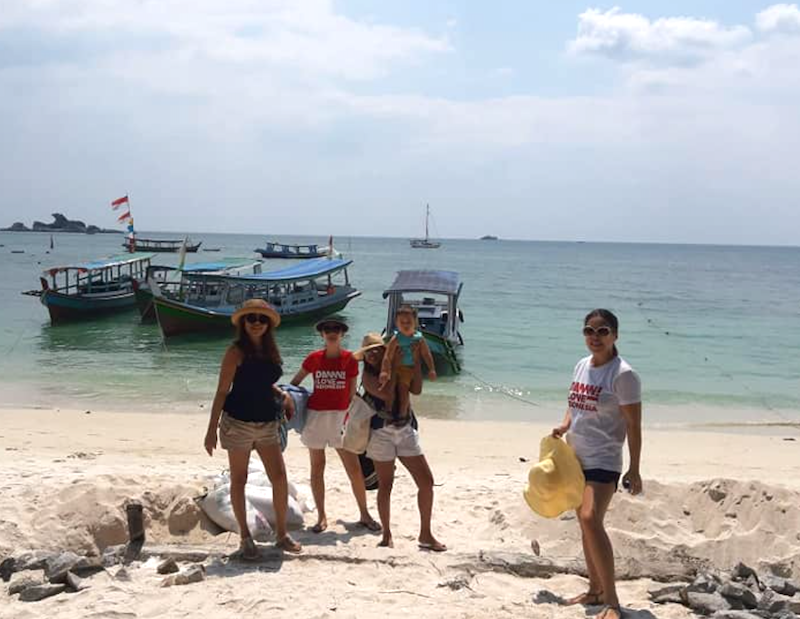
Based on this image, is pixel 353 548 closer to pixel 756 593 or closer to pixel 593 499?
pixel 593 499

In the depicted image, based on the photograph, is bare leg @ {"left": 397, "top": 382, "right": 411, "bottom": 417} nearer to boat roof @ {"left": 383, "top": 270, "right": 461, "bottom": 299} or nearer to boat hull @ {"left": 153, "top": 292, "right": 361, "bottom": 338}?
boat roof @ {"left": 383, "top": 270, "right": 461, "bottom": 299}

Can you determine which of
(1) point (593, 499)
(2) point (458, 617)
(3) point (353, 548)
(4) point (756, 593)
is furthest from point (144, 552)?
(4) point (756, 593)

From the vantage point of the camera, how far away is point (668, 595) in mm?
4469

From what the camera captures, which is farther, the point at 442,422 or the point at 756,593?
the point at 442,422

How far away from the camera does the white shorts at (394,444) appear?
5.28 m

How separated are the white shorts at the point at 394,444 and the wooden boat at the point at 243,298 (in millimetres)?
20152

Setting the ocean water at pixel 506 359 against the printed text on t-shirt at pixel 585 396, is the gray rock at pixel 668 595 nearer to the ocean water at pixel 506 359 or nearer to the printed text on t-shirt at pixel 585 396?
the printed text on t-shirt at pixel 585 396

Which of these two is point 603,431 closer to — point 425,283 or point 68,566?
point 68,566

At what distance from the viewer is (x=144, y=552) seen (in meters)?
4.92

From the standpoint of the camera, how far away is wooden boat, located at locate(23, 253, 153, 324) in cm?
2833

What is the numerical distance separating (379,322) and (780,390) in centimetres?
1785

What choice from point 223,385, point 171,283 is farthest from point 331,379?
point 171,283

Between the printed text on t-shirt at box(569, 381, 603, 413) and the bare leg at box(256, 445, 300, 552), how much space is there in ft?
6.21

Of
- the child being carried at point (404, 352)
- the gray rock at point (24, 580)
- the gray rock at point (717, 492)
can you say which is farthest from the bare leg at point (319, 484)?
the gray rock at point (717, 492)
